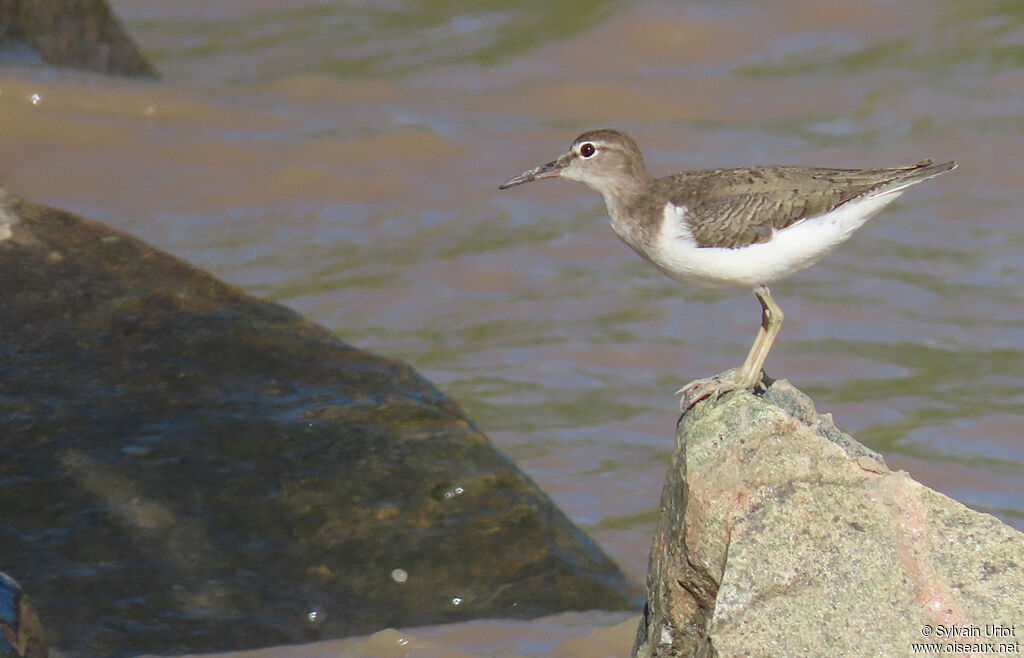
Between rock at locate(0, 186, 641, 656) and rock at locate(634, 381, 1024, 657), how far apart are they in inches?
84.1

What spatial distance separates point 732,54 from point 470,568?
10.3 meters

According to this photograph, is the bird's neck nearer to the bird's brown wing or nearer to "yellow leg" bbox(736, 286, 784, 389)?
the bird's brown wing

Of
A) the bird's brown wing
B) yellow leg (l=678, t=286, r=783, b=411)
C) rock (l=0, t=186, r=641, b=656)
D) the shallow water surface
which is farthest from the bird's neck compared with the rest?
the shallow water surface

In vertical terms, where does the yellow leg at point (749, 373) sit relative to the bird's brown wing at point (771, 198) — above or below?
below

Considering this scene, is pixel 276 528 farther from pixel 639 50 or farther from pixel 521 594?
pixel 639 50

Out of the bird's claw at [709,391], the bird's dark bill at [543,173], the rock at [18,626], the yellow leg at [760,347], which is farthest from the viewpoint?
the bird's dark bill at [543,173]

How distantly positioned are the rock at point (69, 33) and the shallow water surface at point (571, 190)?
218mm

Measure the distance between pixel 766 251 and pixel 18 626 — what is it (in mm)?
3398

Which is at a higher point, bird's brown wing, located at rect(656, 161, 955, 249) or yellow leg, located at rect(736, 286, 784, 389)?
bird's brown wing, located at rect(656, 161, 955, 249)

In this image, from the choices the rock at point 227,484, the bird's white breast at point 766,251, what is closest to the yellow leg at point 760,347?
the bird's white breast at point 766,251

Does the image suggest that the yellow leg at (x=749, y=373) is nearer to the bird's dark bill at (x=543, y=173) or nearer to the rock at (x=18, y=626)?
the bird's dark bill at (x=543, y=173)

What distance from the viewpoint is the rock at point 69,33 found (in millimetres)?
13555

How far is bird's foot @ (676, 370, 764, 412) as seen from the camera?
535 cm

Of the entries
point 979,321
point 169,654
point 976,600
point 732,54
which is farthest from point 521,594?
point 732,54
